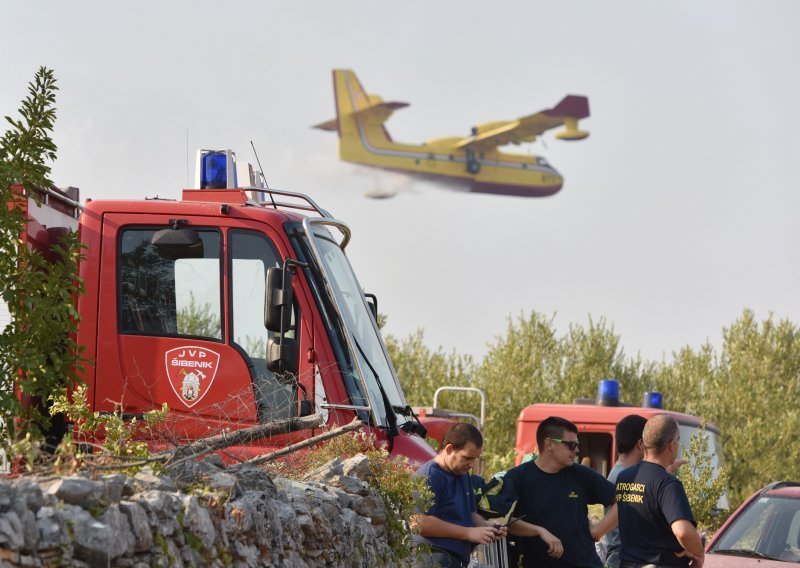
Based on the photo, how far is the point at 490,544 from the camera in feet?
23.2

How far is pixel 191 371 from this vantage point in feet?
26.1

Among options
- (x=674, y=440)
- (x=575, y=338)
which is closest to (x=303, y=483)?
(x=674, y=440)

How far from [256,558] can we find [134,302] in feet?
11.5

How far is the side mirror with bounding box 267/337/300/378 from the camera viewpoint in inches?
307

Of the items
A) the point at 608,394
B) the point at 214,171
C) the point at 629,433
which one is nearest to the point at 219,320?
the point at 214,171

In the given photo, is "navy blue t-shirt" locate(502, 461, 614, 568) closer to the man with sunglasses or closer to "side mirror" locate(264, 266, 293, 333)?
the man with sunglasses

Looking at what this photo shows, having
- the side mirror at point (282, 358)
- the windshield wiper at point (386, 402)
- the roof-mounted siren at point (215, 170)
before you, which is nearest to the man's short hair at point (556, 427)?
the windshield wiper at point (386, 402)

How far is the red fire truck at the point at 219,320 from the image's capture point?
7.88 meters

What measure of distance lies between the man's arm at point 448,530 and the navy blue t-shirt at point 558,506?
44 cm

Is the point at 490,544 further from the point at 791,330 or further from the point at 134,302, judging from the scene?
the point at 791,330

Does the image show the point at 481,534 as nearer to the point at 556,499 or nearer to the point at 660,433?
the point at 556,499

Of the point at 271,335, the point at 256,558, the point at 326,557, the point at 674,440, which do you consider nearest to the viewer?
the point at 256,558

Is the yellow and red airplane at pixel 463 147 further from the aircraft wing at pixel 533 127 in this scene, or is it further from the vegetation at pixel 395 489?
the vegetation at pixel 395 489

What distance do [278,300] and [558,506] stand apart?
206 centimetres
